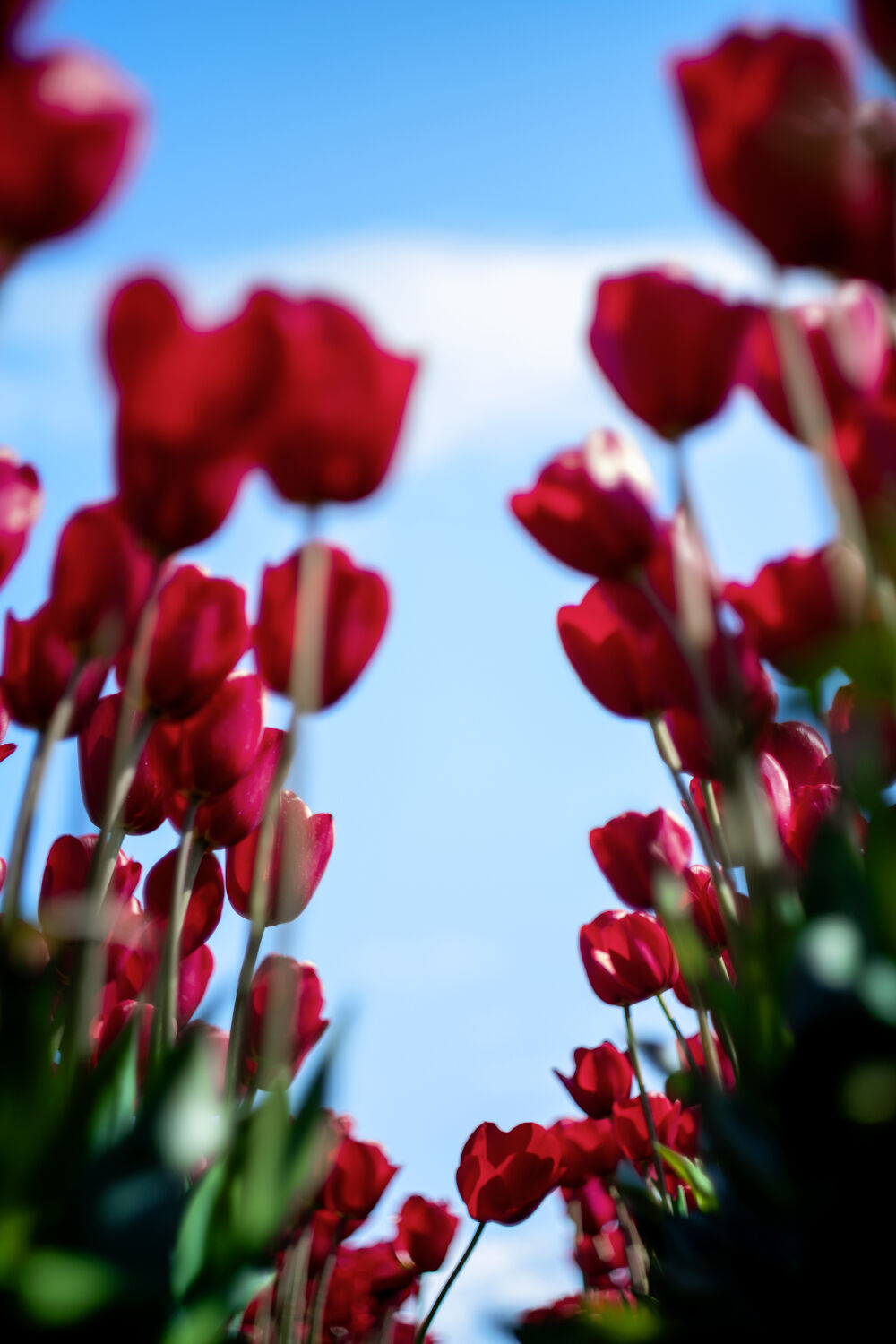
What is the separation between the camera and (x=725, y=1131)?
2.14 ft

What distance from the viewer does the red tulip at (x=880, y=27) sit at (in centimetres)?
69

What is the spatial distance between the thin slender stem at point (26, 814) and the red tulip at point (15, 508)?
0.37ft

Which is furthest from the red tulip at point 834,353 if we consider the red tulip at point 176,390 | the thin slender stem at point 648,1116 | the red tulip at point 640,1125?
the red tulip at point 640,1125

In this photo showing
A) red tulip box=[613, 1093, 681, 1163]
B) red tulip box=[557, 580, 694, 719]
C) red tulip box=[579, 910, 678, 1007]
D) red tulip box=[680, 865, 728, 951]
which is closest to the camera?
red tulip box=[557, 580, 694, 719]

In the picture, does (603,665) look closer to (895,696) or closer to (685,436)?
(685,436)

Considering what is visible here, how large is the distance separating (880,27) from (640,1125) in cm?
146

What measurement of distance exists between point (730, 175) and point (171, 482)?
43cm

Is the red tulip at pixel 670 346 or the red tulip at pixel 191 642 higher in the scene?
the red tulip at pixel 670 346

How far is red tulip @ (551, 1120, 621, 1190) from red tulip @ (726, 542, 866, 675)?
1090mm

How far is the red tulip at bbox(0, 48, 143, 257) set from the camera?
64cm

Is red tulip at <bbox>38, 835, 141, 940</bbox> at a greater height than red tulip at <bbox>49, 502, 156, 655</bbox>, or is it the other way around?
red tulip at <bbox>49, 502, 156, 655</bbox>

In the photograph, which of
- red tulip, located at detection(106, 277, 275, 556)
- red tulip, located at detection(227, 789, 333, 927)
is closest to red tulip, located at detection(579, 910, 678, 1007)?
red tulip, located at detection(227, 789, 333, 927)

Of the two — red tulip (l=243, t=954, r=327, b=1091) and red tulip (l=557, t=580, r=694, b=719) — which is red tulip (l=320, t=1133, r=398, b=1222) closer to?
red tulip (l=243, t=954, r=327, b=1091)

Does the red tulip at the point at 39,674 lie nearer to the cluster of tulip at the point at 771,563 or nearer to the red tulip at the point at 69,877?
the red tulip at the point at 69,877
